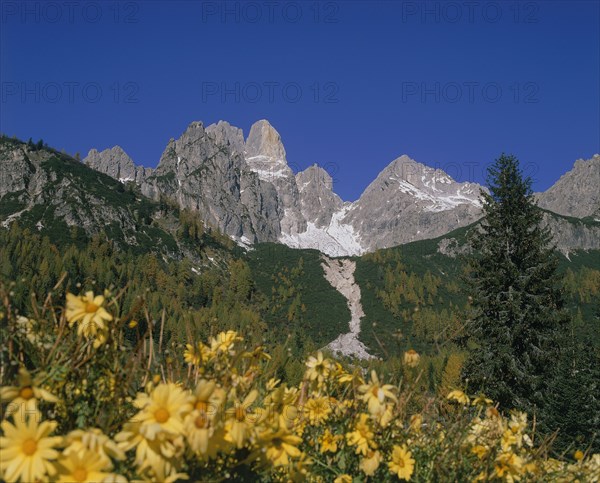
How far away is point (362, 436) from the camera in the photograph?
6.91ft

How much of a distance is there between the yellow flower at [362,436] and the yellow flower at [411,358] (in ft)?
1.48

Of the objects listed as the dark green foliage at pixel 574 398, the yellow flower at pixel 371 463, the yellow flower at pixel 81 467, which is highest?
the yellow flower at pixel 81 467

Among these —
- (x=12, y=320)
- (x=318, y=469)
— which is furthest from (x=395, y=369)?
(x=12, y=320)

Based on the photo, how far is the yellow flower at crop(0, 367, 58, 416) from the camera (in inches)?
53.9

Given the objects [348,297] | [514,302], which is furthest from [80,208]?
[514,302]

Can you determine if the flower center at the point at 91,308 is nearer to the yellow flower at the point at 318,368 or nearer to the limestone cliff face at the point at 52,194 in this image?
the yellow flower at the point at 318,368

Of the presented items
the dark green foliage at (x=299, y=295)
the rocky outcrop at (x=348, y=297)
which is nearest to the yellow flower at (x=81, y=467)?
the rocky outcrop at (x=348, y=297)

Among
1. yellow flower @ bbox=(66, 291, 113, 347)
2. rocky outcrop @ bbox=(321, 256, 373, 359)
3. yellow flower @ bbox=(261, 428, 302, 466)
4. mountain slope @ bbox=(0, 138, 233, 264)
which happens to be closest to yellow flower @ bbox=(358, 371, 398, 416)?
yellow flower @ bbox=(261, 428, 302, 466)

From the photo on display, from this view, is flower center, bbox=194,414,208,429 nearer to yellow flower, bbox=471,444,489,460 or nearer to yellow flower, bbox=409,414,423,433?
yellow flower, bbox=409,414,423,433

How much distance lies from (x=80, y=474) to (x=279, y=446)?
720 mm

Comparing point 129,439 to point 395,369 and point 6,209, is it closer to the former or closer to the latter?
point 395,369

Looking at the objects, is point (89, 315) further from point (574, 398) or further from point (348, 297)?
point (348, 297)

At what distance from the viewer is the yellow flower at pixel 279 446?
160 cm

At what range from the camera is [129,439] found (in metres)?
1.37
